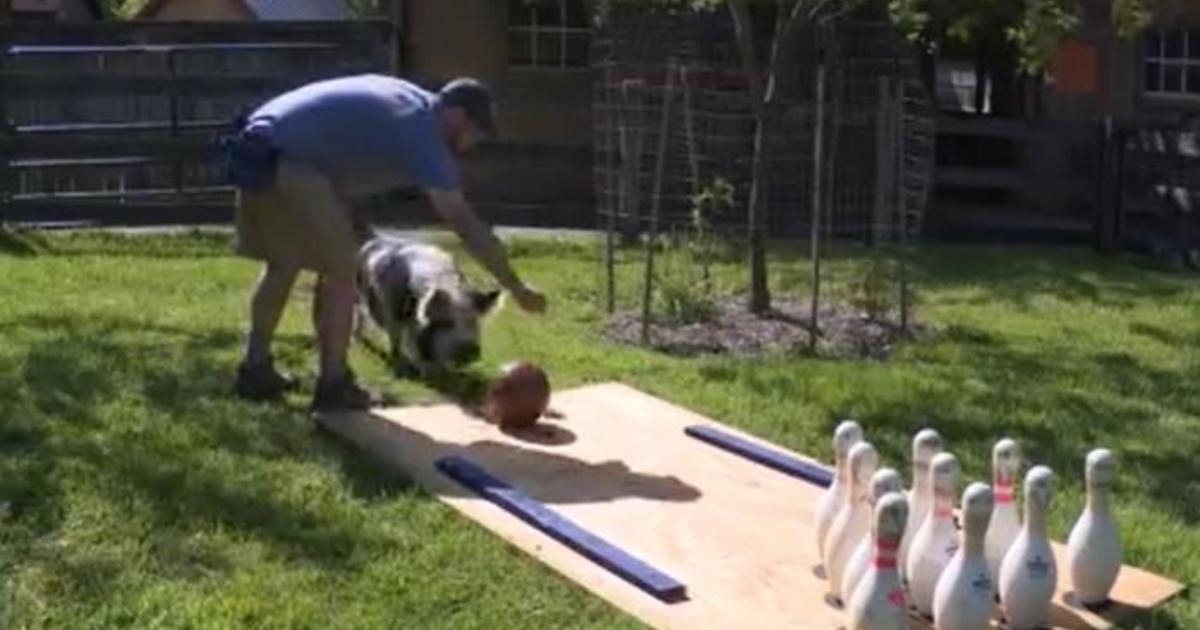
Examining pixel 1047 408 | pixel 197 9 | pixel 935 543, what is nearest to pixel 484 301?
pixel 1047 408

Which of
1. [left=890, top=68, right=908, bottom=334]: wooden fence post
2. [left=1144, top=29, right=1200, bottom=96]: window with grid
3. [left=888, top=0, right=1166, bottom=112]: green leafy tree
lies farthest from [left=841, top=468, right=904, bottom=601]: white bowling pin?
[left=1144, top=29, right=1200, bottom=96]: window with grid

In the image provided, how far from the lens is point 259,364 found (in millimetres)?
7266

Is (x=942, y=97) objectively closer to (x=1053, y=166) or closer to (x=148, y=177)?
(x=1053, y=166)

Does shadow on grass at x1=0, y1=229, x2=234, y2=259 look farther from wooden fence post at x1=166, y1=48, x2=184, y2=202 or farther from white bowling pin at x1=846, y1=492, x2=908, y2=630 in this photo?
white bowling pin at x1=846, y1=492, x2=908, y2=630

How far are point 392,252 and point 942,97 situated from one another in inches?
491

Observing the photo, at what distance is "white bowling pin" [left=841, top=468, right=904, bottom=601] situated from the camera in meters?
4.42

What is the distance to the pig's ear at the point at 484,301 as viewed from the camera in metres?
7.76

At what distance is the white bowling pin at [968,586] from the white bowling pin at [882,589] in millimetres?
126

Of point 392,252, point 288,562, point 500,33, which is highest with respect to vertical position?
point 500,33

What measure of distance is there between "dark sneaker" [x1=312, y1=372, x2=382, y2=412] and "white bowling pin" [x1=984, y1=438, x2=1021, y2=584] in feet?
9.86

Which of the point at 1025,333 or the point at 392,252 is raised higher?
the point at 392,252

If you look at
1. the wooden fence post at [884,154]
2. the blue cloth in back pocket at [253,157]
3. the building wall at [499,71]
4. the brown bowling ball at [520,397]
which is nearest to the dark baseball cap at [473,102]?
the blue cloth in back pocket at [253,157]

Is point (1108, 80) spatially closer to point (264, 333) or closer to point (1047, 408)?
point (1047, 408)

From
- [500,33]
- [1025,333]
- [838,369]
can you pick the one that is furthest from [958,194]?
[838,369]
